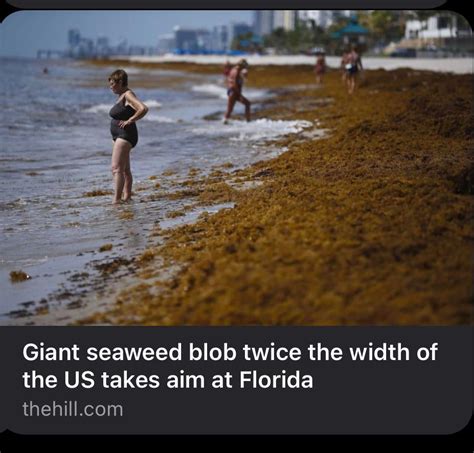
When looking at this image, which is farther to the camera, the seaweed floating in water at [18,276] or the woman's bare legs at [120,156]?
the woman's bare legs at [120,156]

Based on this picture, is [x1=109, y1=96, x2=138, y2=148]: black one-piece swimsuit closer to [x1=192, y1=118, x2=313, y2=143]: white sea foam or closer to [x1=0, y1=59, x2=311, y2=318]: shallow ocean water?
[x1=0, y1=59, x2=311, y2=318]: shallow ocean water

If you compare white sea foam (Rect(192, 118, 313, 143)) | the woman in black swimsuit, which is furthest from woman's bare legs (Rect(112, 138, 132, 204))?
white sea foam (Rect(192, 118, 313, 143))

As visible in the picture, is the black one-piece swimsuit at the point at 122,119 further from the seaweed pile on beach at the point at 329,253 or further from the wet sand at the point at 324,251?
the seaweed pile on beach at the point at 329,253

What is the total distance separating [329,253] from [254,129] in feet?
38.0

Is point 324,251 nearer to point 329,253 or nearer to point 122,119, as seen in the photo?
point 329,253

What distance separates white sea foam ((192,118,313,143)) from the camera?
14.0 m

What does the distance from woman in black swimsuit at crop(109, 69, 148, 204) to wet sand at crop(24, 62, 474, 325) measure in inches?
30.9

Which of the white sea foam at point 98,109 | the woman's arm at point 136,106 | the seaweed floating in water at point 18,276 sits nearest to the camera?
the seaweed floating in water at point 18,276

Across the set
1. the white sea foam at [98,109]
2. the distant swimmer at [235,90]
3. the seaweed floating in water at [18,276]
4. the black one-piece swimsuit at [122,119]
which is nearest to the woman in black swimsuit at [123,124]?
the black one-piece swimsuit at [122,119]

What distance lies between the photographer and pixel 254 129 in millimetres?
15719

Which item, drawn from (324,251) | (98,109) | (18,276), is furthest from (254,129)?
(324,251)

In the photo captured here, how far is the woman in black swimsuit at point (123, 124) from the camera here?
7016 mm

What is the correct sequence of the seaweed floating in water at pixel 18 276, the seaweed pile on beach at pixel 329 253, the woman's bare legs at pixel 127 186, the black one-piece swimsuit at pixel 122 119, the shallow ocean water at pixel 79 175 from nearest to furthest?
the seaweed pile on beach at pixel 329 253, the seaweed floating in water at pixel 18 276, the shallow ocean water at pixel 79 175, the black one-piece swimsuit at pixel 122 119, the woman's bare legs at pixel 127 186

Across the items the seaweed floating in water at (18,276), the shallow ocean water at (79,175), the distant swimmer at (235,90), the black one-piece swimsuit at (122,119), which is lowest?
the seaweed floating in water at (18,276)
